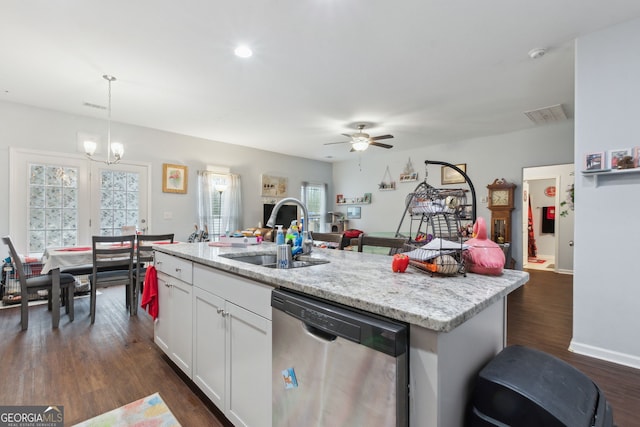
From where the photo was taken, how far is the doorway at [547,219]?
6070 mm

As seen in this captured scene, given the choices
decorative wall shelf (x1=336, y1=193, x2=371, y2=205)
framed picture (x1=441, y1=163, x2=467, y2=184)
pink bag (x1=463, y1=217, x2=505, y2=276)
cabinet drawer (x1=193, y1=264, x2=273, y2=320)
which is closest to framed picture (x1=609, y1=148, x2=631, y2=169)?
pink bag (x1=463, y1=217, x2=505, y2=276)

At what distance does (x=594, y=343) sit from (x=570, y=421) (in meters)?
2.29

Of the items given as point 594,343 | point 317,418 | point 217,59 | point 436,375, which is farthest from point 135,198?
point 594,343

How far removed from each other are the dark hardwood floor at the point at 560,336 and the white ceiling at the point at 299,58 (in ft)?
8.42

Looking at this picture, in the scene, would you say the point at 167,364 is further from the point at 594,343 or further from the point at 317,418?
the point at 594,343

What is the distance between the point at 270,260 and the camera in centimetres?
212

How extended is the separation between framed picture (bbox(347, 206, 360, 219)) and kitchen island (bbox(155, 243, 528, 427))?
573cm

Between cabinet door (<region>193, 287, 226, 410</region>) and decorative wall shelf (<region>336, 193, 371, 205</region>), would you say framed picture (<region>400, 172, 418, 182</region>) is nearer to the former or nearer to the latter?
decorative wall shelf (<region>336, 193, 371, 205</region>)

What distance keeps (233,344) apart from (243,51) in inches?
96.3

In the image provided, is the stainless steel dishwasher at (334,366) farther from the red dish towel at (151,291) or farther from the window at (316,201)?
the window at (316,201)

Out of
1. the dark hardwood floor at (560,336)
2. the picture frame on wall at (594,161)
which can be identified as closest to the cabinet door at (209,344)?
the dark hardwood floor at (560,336)

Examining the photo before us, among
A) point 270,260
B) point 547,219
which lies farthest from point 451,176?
point 270,260

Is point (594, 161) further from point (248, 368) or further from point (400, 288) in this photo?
point (248, 368)

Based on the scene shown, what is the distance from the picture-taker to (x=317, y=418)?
1008 millimetres
